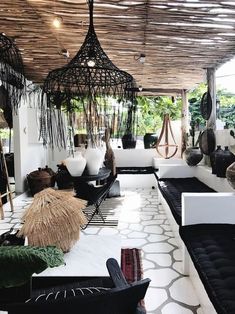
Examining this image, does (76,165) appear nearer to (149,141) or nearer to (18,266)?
(18,266)

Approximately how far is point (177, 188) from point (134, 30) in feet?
8.35

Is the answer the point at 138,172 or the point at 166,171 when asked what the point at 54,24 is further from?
the point at 138,172

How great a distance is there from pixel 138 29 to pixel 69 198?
105 inches

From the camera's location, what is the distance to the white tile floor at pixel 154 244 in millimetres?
2484

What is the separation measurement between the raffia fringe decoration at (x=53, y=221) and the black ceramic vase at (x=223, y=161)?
281 centimetres

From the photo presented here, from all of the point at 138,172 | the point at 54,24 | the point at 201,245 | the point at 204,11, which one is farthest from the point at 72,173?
the point at 138,172

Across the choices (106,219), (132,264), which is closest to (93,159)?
(106,219)

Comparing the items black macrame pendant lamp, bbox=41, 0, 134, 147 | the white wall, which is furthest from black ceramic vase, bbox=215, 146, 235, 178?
the white wall

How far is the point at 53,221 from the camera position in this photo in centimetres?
184

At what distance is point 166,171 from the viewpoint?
19.8ft

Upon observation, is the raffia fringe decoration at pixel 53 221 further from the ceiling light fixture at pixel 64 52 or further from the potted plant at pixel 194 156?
the potted plant at pixel 194 156

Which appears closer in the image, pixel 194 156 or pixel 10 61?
pixel 10 61

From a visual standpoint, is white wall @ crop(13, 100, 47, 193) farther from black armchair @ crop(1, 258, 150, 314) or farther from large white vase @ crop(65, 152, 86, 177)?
black armchair @ crop(1, 258, 150, 314)

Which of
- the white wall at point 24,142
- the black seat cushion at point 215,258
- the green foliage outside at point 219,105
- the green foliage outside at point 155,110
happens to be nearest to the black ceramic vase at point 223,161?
the black seat cushion at point 215,258
